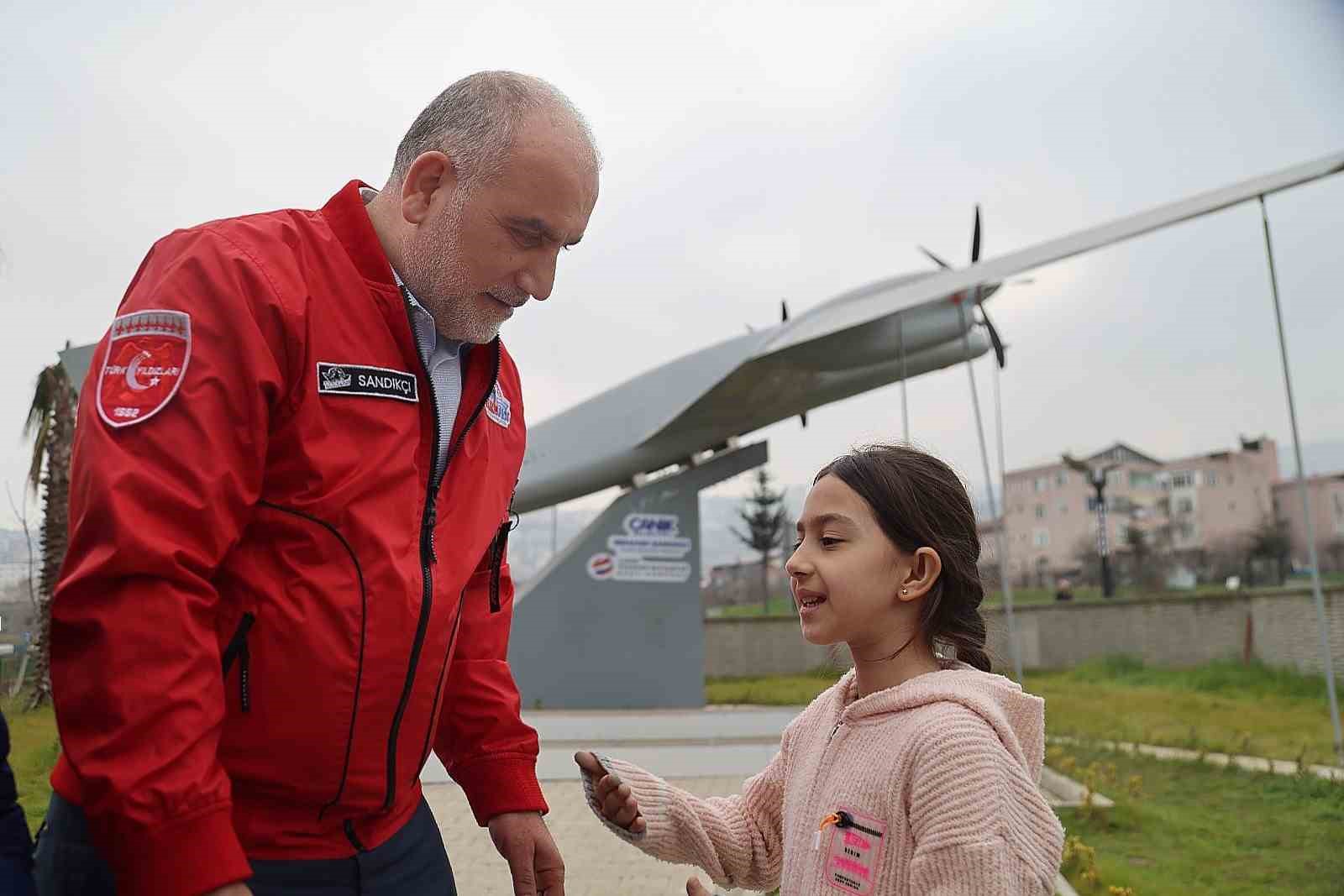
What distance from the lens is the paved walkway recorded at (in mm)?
4305

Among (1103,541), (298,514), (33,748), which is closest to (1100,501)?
(1103,541)

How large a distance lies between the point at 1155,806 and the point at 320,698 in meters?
6.38

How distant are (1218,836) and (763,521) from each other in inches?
933

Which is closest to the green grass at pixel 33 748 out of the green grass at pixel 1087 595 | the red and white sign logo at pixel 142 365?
the red and white sign logo at pixel 142 365

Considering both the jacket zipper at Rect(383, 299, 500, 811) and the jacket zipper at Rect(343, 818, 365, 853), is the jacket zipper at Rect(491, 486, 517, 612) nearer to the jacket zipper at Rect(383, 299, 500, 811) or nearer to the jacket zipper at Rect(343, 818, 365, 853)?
the jacket zipper at Rect(383, 299, 500, 811)

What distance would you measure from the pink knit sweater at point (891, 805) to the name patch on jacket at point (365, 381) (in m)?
0.66

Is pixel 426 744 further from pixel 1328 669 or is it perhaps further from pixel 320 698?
pixel 1328 669

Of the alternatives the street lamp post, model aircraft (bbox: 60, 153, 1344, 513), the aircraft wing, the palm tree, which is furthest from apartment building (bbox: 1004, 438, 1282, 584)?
the palm tree

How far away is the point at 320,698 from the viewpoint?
1209mm

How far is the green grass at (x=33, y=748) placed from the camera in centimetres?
361

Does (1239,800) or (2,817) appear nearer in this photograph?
(2,817)

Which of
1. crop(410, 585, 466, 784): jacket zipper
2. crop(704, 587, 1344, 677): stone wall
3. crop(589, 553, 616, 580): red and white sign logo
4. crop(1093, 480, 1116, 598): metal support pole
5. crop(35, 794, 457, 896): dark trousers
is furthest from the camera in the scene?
crop(1093, 480, 1116, 598): metal support pole

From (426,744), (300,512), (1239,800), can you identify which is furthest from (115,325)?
(1239,800)

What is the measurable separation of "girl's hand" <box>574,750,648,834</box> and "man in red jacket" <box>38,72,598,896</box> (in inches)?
9.1
